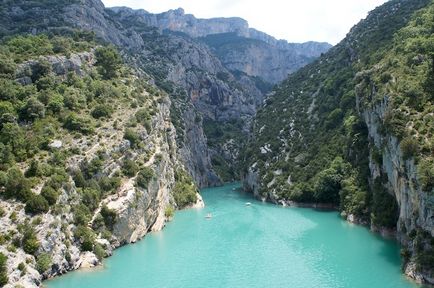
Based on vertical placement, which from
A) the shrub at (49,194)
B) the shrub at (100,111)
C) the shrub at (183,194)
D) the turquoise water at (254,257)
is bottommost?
the shrub at (183,194)

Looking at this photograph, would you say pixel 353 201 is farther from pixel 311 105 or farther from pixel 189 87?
pixel 189 87

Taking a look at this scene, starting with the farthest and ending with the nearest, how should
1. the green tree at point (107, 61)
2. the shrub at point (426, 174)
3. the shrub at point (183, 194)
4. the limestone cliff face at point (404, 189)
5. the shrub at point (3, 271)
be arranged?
the shrub at point (183, 194)
the green tree at point (107, 61)
the shrub at point (426, 174)
the limestone cliff face at point (404, 189)
the shrub at point (3, 271)

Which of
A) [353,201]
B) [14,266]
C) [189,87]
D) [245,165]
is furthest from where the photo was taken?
[189,87]

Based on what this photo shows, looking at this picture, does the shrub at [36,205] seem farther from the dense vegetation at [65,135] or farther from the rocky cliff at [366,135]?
A: the rocky cliff at [366,135]

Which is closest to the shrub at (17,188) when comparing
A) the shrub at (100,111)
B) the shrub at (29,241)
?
the shrub at (29,241)

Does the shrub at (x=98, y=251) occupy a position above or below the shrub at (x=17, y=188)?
below

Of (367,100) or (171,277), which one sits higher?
(367,100)

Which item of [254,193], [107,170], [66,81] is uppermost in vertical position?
[66,81]

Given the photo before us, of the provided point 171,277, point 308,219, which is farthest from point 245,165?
point 171,277
